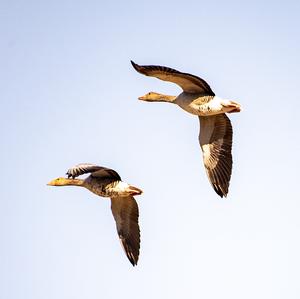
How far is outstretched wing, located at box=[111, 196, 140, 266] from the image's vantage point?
2033cm

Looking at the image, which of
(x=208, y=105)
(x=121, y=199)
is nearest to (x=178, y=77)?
(x=208, y=105)

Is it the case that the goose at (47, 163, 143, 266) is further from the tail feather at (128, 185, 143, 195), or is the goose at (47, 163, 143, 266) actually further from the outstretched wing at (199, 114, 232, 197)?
the outstretched wing at (199, 114, 232, 197)

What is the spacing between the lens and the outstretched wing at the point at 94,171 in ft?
56.1

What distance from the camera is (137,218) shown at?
2041 cm

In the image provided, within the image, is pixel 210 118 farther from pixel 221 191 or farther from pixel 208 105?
pixel 221 191

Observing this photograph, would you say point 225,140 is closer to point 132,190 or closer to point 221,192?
point 221,192

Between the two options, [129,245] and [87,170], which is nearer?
[87,170]

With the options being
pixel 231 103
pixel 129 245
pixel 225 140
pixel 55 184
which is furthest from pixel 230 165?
pixel 55 184

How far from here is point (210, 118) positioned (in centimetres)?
1962

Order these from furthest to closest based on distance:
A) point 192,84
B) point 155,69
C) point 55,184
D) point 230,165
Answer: point 55,184 < point 230,165 < point 192,84 < point 155,69

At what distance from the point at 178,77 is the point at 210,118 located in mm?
2184

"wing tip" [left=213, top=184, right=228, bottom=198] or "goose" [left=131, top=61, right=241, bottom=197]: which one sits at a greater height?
"goose" [left=131, top=61, right=241, bottom=197]

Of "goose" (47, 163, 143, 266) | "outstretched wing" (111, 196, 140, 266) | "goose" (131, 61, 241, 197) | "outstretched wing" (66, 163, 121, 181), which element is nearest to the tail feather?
"goose" (47, 163, 143, 266)

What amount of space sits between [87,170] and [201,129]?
3.61 meters
